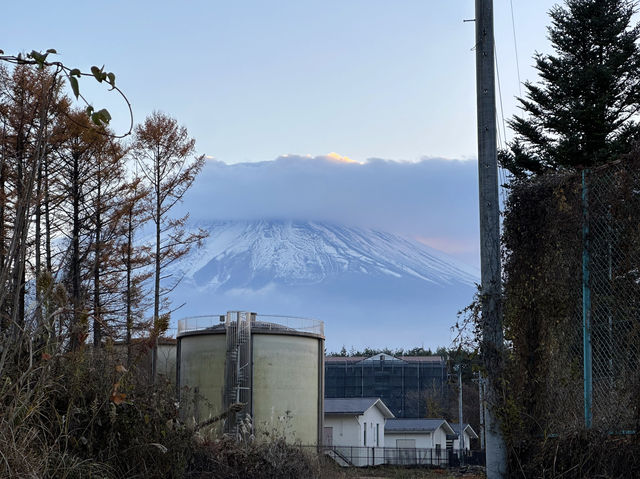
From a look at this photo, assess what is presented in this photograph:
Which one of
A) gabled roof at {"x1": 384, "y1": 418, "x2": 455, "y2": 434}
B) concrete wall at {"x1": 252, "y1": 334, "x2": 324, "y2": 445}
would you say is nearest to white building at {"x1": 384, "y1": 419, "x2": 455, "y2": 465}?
gabled roof at {"x1": 384, "y1": 418, "x2": 455, "y2": 434}

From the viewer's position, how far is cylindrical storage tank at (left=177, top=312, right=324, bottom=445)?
80.8 ft

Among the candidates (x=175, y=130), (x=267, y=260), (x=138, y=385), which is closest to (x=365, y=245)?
(x=267, y=260)

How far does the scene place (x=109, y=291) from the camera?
25.3 metres

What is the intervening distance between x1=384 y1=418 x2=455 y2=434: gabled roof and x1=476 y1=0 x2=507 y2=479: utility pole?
43.3 metres

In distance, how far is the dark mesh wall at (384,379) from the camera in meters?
83.7

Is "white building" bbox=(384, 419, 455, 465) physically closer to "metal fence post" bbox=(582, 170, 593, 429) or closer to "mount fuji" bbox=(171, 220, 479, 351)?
"metal fence post" bbox=(582, 170, 593, 429)

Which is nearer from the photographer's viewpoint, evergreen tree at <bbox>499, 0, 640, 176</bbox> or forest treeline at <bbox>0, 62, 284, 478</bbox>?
forest treeline at <bbox>0, 62, 284, 478</bbox>

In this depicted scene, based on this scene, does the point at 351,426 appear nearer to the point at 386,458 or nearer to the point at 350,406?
the point at 350,406

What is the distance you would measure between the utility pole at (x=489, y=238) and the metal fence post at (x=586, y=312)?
2.49 feet

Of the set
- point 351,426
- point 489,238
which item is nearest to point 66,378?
point 489,238

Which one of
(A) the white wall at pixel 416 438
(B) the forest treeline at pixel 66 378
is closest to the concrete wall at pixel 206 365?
(B) the forest treeline at pixel 66 378

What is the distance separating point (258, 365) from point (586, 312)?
61.1 feet

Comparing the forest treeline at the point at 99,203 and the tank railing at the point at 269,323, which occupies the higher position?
the forest treeline at the point at 99,203

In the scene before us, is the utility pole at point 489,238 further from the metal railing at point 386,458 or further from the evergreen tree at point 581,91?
the metal railing at point 386,458
